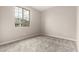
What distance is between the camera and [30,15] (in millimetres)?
4809

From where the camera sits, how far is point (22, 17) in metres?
4.23

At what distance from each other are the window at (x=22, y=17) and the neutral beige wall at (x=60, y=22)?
1.74m

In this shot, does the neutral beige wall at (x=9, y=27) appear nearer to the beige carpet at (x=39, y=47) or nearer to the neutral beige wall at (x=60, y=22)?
the beige carpet at (x=39, y=47)

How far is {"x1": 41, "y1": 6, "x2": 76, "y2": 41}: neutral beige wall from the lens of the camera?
383cm

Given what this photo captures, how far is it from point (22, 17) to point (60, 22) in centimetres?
270

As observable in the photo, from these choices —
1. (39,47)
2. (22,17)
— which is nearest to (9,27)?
(22,17)

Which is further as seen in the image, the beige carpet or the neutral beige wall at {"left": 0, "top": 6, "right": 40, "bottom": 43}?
the neutral beige wall at {"left": 0, "top": 6, "right": 40, "bottom": 43}

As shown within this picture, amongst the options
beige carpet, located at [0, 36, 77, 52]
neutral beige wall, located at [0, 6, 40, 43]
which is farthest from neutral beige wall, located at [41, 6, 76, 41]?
neutral beige wall, located at [0, 6, 40, 43]

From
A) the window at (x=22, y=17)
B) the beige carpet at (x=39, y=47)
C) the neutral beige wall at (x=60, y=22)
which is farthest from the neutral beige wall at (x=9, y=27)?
the neutral beige wall at (x=60, y=22)

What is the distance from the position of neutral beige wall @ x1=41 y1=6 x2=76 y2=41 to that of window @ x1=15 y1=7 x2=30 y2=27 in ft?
5.72

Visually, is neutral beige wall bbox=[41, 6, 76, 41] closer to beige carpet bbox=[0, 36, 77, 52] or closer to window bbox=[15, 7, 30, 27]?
beige carpet bbox=[0, 36, 77, 52]

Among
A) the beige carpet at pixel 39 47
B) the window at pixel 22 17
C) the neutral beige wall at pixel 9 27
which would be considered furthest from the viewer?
the window at pixel 22 17

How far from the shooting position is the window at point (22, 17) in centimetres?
376

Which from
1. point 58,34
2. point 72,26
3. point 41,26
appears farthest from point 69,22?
point 41,26
